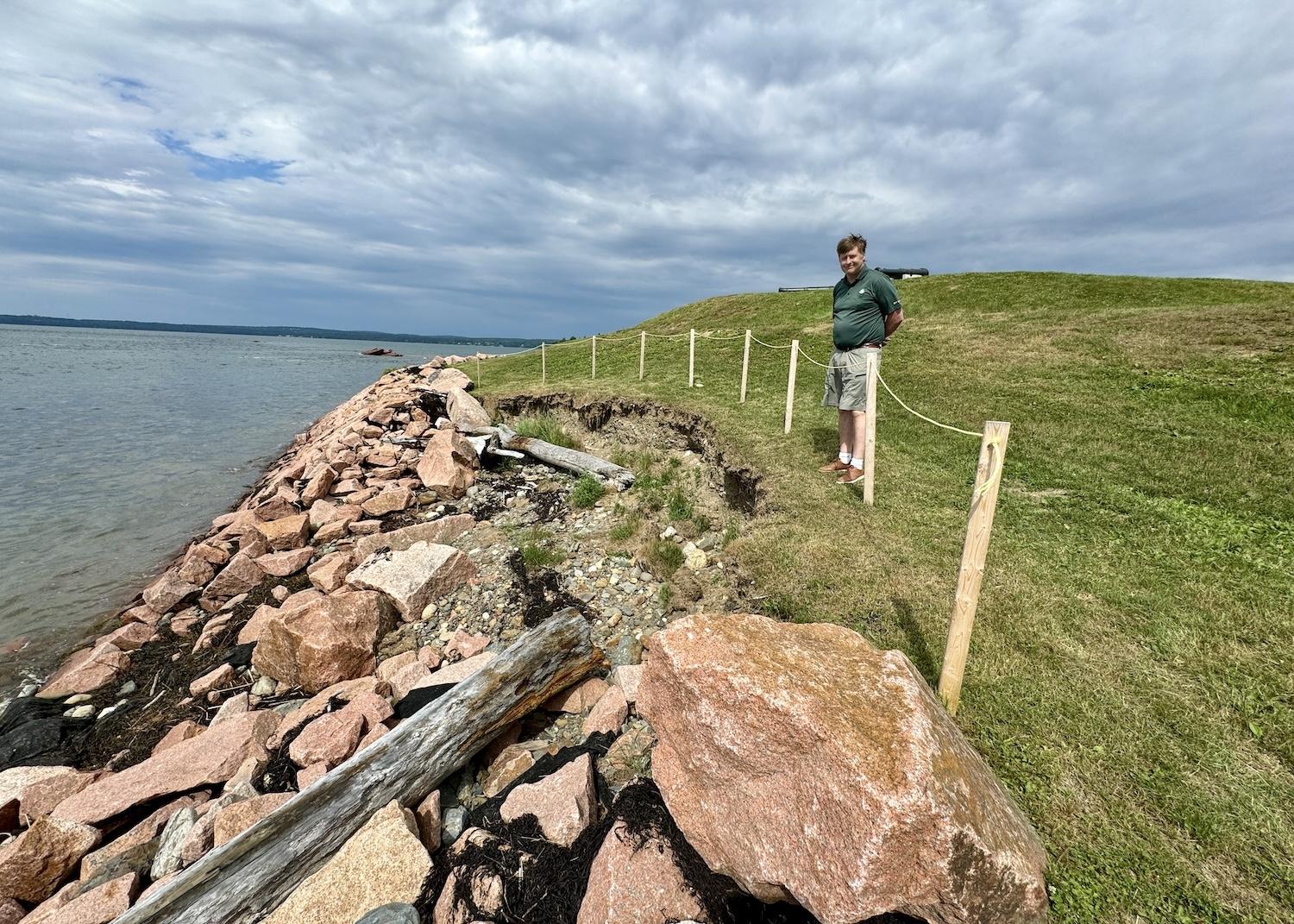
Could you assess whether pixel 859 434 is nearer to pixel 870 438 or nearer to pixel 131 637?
pixel 870 438

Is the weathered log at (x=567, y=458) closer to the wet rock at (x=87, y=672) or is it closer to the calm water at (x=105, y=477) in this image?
the calm water at (x=105, y=477)

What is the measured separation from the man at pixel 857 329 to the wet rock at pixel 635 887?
5592 millimetres

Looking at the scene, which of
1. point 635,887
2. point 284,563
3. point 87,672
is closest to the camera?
point 635,887

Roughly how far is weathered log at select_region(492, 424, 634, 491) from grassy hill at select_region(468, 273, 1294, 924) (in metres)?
2.44

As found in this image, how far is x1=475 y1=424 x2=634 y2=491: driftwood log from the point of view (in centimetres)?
1087

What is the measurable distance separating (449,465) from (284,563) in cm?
357

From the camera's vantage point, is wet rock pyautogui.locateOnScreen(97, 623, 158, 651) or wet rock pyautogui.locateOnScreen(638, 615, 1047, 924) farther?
wet rock pyautogui.locateOnScreen(97, 623, 158, 651)

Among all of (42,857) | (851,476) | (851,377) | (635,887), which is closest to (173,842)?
(42,857)

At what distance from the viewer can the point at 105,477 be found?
623 inches

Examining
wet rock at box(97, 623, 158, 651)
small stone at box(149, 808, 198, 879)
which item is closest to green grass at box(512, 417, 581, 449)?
wet rock at box(97, 623, 158, 651)

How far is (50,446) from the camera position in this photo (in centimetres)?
1889

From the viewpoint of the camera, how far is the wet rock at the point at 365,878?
3336 millimetres

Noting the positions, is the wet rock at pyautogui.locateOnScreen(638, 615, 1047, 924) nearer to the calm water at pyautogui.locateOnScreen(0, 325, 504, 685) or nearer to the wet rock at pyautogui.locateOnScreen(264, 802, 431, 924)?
the wet rock at pyautogui.locateOnScreen(264, 802, 431, 924)

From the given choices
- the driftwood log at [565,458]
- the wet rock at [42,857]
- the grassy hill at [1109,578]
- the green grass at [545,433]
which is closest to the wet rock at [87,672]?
the wet rock at [42,857]
